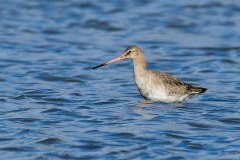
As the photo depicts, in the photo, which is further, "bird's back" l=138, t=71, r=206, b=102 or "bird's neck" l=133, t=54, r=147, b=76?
"bird's neck" l=133, t=54, r=147, b=76

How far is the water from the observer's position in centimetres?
1009

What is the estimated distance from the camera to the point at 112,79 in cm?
1464

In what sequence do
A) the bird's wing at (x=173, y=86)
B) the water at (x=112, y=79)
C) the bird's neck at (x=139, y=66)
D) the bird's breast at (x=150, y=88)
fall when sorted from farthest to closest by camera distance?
1. the bird's neck at (x=139, y=66)
2. the bird's wing at (x=173, y=86)
3. the bird's breast at (x=150, y=88)
4. the water at (x=112, y=79)

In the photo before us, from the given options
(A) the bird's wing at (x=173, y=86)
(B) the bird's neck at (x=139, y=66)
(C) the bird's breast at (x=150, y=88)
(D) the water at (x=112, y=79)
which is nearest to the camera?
(D) the water at (x=112, y=79)

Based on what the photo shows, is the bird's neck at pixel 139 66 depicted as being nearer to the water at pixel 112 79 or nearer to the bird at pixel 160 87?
the bird at pixel 160 87

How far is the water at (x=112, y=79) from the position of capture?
1009 centimetres

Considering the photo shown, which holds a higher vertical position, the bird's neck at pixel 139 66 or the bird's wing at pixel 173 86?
the bird's neck at pixel 139 66

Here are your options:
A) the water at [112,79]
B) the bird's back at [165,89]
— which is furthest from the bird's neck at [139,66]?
the water at [112,79]

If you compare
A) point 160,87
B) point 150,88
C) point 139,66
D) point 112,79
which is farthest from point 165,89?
point 112,79

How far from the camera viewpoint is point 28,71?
15078mm

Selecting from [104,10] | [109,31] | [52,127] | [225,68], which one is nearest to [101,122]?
[52,127]

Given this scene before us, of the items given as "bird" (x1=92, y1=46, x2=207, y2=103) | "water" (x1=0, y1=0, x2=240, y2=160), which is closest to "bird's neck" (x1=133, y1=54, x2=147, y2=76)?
"bird" (x1=92, y1=46, x2=207, y2=103)

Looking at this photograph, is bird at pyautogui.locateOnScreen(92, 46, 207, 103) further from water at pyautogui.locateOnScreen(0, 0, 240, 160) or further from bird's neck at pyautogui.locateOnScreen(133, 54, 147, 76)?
water at pyautogui.locateOnScreen(0, 0, 240, 160)

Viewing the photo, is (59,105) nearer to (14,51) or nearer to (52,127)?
(52,127)
